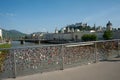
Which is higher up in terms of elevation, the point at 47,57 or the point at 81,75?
the point at 47,57

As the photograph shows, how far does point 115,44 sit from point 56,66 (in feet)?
14.0

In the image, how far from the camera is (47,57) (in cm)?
748

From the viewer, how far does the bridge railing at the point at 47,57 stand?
655cm

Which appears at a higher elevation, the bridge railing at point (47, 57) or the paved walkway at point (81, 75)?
the bridge railing at point (47, 57)

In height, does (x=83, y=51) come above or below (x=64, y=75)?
above

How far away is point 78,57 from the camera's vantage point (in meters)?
8.50

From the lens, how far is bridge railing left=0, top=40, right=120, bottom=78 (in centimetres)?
655

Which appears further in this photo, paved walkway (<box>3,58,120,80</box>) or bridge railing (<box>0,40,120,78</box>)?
bridge railing (<box>0,40,120,78</box>)

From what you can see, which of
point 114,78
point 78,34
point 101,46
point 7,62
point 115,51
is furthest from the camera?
point 78,34

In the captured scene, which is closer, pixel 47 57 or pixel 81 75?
pixel 81 75

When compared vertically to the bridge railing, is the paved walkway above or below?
below

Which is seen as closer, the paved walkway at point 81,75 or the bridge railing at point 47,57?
the paved walkway at point 81,75

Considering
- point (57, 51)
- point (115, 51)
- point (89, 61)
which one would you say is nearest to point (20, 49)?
point (57, 51)

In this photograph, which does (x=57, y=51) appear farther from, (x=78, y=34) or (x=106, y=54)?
(x=78, y=34)
